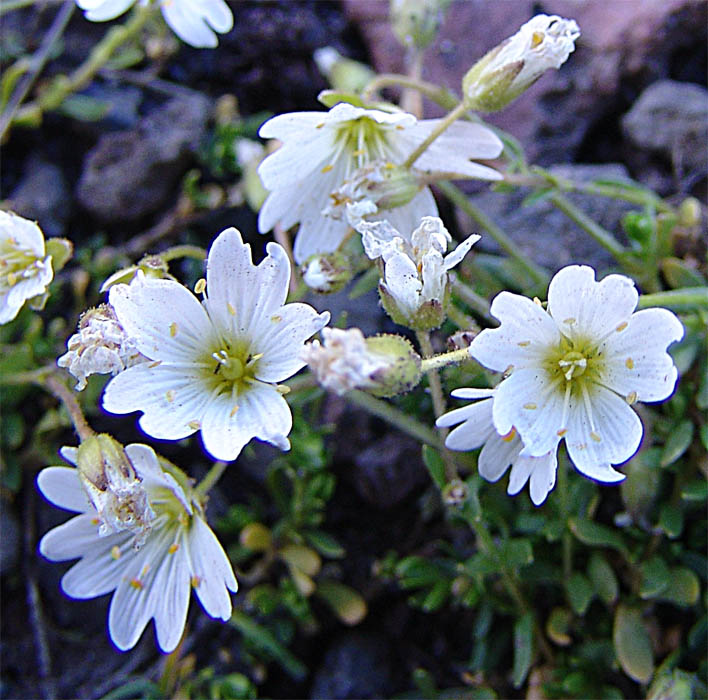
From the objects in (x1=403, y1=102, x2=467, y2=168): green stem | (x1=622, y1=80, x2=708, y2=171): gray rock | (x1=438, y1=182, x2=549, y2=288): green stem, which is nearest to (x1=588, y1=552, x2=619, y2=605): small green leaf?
A: (x1=438, y1=182, x2=549, y2=288): green stem

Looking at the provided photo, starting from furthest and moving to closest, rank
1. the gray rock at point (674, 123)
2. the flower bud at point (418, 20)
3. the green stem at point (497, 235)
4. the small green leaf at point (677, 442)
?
the gray rock at point (674, 123) → the flower bud at point (418, 20) → the green stem at point (497, 235) → the small green leaf at point (677, 442)

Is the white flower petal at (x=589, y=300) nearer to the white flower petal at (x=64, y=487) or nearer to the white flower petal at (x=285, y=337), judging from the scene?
the white flower petal at (x=285, y=337)

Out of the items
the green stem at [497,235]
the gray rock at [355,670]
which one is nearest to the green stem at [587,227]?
the green stem at [497,235]

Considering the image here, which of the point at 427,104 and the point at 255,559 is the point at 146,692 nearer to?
the point at 255,559

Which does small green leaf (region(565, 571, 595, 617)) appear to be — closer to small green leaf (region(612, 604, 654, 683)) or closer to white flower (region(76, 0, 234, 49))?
small green leaf (region(612, 604, 654, 683))

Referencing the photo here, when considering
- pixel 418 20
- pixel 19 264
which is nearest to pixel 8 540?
pixel 19 264

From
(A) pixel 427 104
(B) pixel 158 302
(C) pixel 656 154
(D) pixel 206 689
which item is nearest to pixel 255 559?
(D) pixel 206 689
